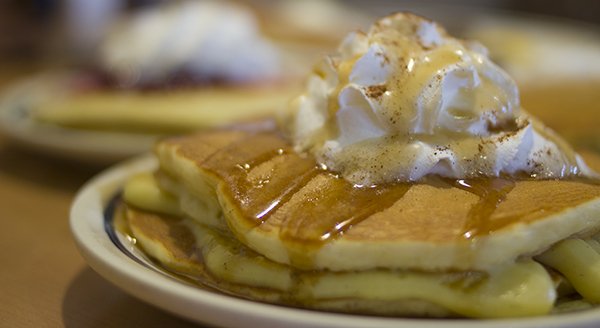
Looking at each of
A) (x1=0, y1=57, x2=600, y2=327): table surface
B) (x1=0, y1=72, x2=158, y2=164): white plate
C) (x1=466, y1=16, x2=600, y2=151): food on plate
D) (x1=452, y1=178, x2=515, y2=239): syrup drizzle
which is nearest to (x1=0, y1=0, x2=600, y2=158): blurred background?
(x1=466, y1=16, x2=600, y2=151): food on plate

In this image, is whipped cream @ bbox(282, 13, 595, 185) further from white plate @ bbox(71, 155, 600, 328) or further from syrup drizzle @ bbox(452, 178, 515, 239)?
white plate @ bbox(71, 155, 600, 328)

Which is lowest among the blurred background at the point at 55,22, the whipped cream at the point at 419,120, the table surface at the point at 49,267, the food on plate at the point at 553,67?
the blurred background at the point at 55,22

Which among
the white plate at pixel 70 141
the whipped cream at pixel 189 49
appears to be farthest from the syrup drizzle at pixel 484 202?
the whipped cream at pixel 189 49

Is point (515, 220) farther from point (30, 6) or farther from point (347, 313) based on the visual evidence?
point (30, 6)

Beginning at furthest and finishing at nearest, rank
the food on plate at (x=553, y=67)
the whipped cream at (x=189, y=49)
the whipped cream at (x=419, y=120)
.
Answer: the whipped cream at (x=189, y=49)
the food on plate at (x=553, y=67)
the whipped cream at (x=419, y=120)

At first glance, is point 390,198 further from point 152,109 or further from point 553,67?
point 553,67

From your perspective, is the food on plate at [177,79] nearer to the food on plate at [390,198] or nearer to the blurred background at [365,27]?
the blurred background at [365,27]

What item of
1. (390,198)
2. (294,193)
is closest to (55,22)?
(294,193)
